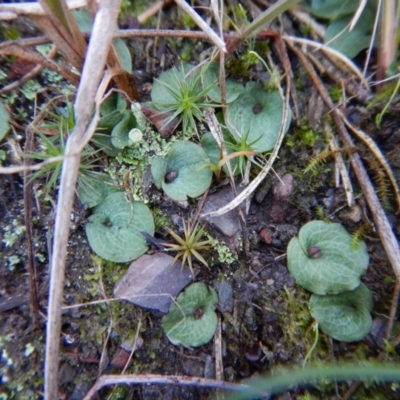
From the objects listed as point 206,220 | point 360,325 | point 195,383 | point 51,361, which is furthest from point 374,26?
point 51,361

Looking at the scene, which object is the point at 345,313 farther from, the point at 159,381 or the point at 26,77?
the point at 26,77

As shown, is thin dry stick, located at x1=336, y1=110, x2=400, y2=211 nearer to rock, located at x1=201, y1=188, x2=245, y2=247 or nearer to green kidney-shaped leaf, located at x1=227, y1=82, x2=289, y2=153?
green kidney-shaped leaf, located at x1=227, y1=82, x2=289, y2=153

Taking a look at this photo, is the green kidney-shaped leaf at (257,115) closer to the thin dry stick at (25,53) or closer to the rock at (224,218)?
the rock at (224,218)

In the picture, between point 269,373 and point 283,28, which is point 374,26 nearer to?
point 283,28

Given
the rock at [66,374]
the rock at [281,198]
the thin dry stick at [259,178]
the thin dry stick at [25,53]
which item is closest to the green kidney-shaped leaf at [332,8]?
the thin dry stick at [259,178]

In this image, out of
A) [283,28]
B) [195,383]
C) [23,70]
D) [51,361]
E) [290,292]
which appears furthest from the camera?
[283,28]

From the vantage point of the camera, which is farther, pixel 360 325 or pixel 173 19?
pixel 173 19

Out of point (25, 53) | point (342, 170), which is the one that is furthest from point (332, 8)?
point (25, 53)

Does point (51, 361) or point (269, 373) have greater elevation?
point (51, 361)

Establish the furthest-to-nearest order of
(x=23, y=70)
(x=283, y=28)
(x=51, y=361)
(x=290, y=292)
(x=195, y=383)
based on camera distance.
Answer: (x=283, y=28), (x=23, y=70), (x=290, y=292), (x=195, y=383), (x=51, y=361)

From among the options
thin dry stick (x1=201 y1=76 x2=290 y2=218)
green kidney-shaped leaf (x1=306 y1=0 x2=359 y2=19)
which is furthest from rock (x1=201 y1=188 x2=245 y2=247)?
green kidney-shaped leaf (x1=306 y1=0 x2=359 y2=19)
